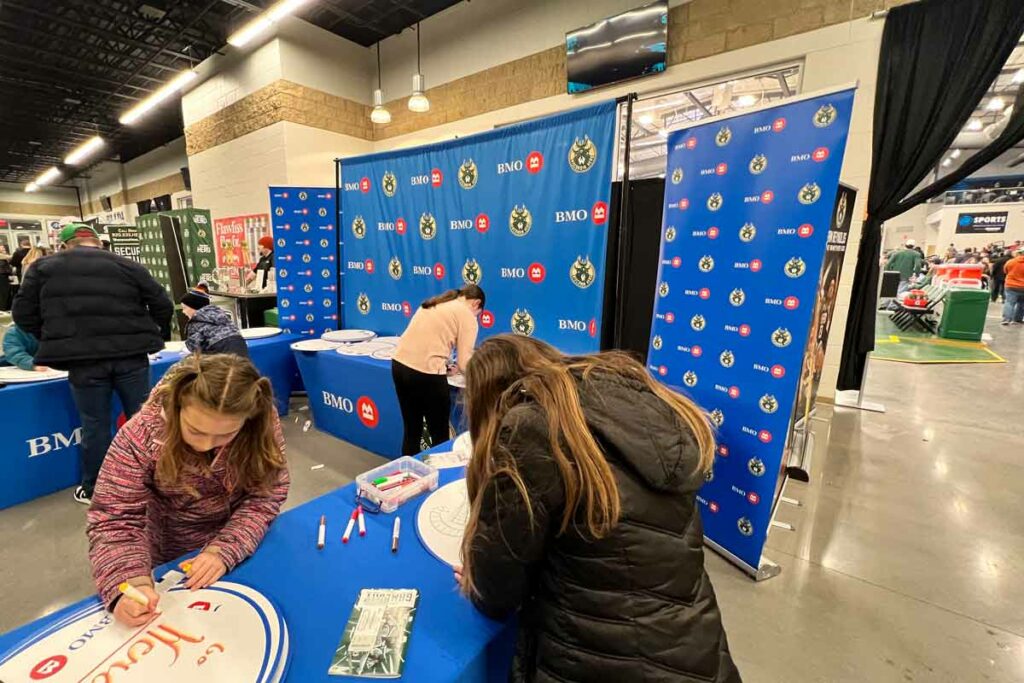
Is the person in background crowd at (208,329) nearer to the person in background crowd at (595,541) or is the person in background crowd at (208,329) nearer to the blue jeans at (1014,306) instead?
the person in background crowd at (595,541)

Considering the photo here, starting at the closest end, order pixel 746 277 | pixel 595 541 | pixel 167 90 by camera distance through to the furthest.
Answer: pixel 595 541
pixel 746 277
pixel 167 90

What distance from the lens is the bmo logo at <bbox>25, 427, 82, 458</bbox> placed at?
2.62 meters

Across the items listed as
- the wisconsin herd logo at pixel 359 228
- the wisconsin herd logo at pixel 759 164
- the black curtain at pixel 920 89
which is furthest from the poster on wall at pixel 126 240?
the black curtain at pixel 920 89

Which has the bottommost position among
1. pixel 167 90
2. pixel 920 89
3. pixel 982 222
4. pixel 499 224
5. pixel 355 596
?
pixel 355 596

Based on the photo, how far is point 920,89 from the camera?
3.37 meters

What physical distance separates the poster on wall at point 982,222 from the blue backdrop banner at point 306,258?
58.6 feet

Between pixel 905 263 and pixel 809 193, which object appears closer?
pixel 809 193

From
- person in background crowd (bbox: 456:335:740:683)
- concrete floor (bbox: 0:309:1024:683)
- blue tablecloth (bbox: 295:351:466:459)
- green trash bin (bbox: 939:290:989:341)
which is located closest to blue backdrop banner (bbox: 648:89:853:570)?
concrete floor (bbox: 0:309:1024:683)

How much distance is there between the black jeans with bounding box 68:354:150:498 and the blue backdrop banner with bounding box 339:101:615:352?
1777 millimetres

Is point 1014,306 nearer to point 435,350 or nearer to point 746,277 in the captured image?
point 746,277

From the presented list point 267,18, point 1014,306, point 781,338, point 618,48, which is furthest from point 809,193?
point 1014,306

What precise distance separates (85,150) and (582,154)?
47.5 feet

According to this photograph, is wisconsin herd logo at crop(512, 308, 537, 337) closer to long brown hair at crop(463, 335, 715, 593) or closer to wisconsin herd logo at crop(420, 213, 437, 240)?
wisconsin herd logo at crop(420, 213, 437, 240)

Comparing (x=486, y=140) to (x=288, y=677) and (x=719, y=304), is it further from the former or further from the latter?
(x=288, y=677)
